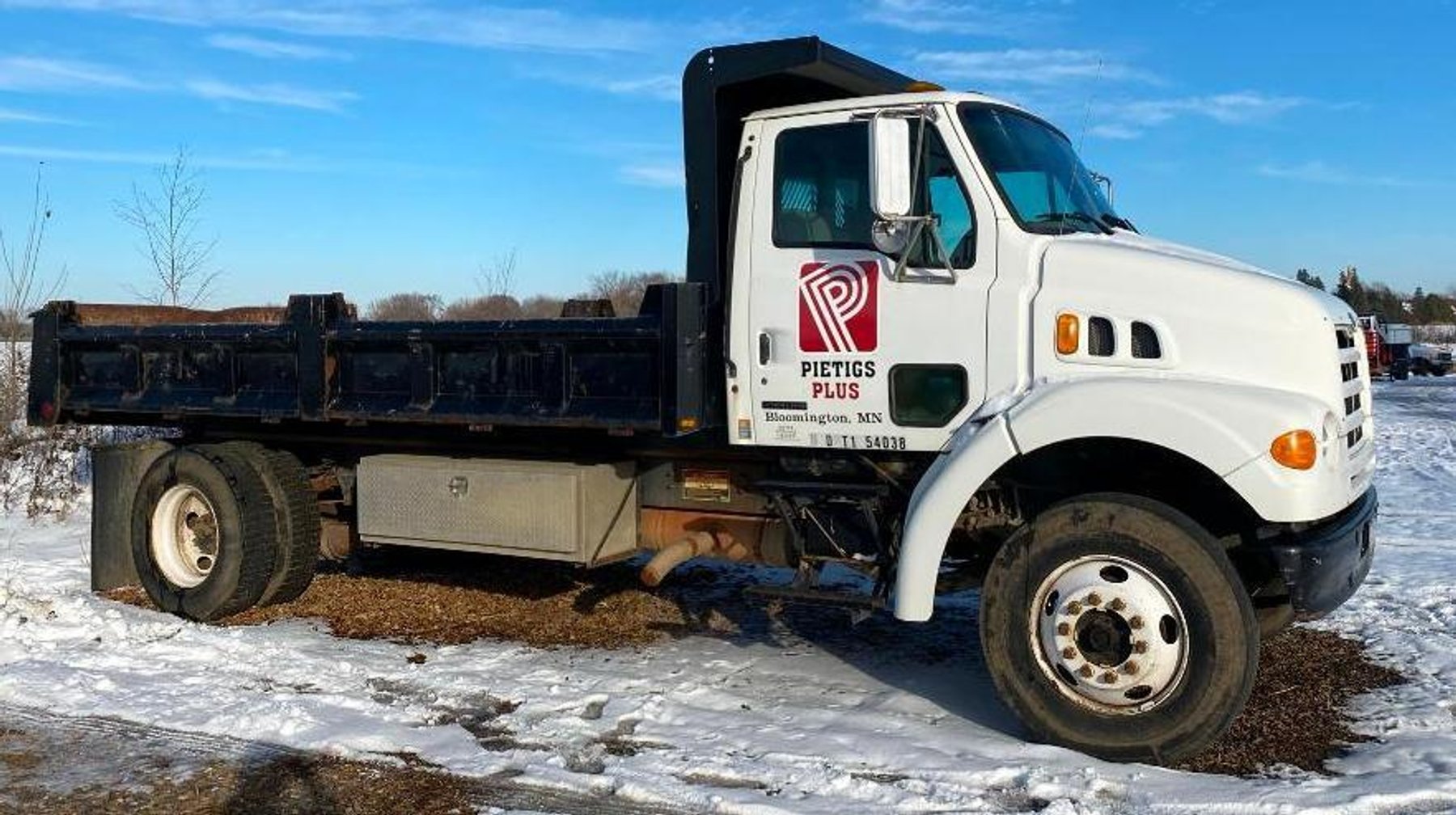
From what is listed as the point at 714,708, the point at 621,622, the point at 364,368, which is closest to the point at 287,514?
the point at 364,368

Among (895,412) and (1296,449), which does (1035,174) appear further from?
(1296,449)

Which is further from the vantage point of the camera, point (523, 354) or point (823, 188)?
point (523, 354)

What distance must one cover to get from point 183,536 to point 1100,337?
18.8 feet

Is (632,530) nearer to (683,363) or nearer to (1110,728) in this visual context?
(683,363)

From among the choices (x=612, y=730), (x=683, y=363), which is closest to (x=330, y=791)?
(x=612, y=730)

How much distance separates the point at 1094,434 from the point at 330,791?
3.22m

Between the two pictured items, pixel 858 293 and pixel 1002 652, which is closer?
pixel 1002 652

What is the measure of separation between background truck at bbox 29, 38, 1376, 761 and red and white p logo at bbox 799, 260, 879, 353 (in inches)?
0.5

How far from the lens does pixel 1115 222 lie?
6102 millimetres

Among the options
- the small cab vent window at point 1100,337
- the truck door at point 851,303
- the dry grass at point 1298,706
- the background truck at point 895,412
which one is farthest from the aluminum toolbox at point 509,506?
the dry grass at point 1298,706

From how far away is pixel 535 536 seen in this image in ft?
22.0

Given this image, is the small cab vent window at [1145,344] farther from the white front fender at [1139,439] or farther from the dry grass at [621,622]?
the dry grass at [621,622]

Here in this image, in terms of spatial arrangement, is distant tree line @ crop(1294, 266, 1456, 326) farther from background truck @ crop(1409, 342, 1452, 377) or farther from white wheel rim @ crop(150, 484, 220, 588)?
white wheel rim @ crop(150, 484, 220, 588)

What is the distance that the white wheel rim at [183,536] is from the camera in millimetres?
7820
